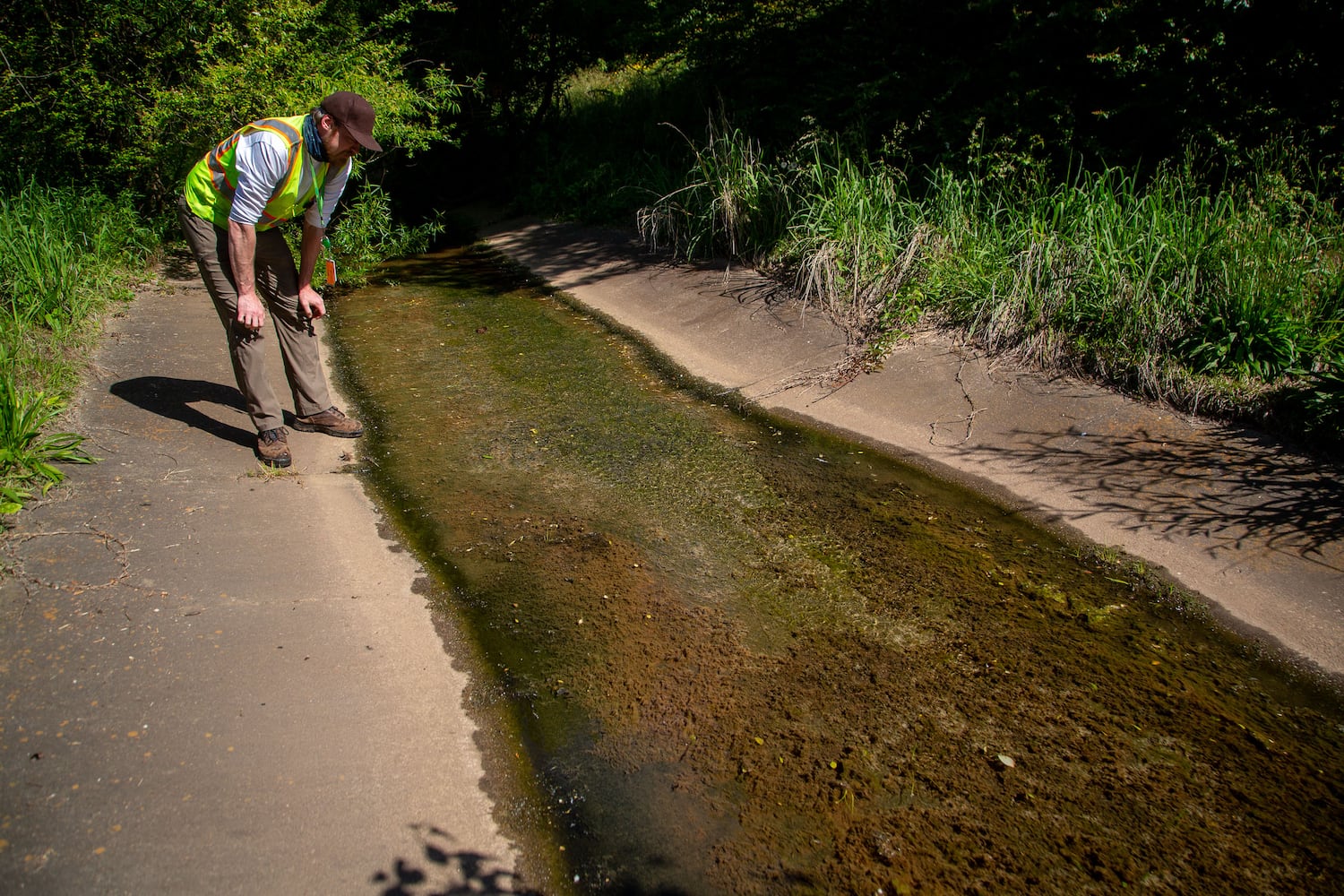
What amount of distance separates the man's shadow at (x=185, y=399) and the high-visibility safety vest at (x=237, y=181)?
108 centimetres

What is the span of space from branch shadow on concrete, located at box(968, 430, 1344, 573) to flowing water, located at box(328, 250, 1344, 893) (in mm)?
439

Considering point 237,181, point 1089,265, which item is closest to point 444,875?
point 237,181

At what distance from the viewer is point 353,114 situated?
12.6 feet

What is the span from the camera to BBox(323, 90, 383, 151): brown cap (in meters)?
3.81

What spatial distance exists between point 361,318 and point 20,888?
5.35 m

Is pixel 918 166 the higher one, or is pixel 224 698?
pixel 918 166

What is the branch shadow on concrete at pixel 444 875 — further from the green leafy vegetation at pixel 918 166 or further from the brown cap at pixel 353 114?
the green leafy vegetation at pixel 918 166

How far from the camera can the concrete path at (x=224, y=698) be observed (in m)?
2.39

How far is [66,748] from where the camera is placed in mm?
2631

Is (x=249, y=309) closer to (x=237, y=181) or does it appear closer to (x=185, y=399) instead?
(x=237, y=181)

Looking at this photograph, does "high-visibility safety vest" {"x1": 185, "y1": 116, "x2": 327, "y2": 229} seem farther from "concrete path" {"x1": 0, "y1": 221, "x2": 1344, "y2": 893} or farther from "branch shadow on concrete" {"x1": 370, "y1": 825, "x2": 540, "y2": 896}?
"branch shadow on concrete" {"x1": 370, "y1": 825, "x2": 540, "y2": 896}

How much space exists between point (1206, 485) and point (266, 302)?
14.9 ft

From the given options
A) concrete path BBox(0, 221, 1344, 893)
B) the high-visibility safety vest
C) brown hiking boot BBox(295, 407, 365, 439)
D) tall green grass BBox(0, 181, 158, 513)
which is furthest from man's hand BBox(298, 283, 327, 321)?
tall green grass BBox(0, 181, 158, 513)

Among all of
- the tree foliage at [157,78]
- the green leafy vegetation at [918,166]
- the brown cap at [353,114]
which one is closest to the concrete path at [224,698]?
the green leafy vegetation at [918,166]
